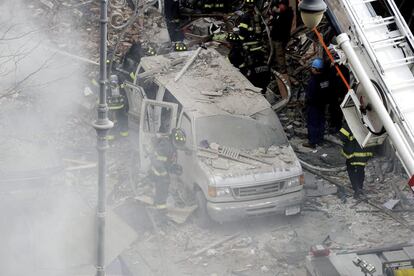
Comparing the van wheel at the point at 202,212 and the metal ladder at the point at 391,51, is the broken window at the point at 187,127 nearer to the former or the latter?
the van wheel at the point at 202,212

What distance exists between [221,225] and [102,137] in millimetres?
4971

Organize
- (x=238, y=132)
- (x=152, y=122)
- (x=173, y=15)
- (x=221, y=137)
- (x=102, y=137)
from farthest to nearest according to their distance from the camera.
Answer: (x=173, y=15) < (x=152, y=122) < (x=238, y=132) < (x=221, y=137) < (x=102, y=137)

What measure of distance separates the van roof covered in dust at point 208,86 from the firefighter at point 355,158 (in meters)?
1.51

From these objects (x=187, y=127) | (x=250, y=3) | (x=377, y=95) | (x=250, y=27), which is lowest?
(x=187, y=127)

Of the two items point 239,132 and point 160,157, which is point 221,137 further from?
point 160,157

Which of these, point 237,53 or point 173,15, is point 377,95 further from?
point 173,15

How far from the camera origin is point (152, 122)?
44.2ft

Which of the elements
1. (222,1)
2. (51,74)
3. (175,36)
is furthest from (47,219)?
(222,1)

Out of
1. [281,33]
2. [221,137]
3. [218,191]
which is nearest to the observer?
[218,191]

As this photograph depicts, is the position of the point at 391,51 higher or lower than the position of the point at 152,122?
higher

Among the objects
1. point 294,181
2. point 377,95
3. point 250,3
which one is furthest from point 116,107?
point 377,95

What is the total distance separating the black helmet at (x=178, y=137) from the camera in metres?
12.3

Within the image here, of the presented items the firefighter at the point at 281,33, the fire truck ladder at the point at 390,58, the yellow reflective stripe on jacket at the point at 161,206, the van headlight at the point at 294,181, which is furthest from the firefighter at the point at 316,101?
the fire truck ladder at the point at 390,58

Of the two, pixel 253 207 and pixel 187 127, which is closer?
pixel 253 207
